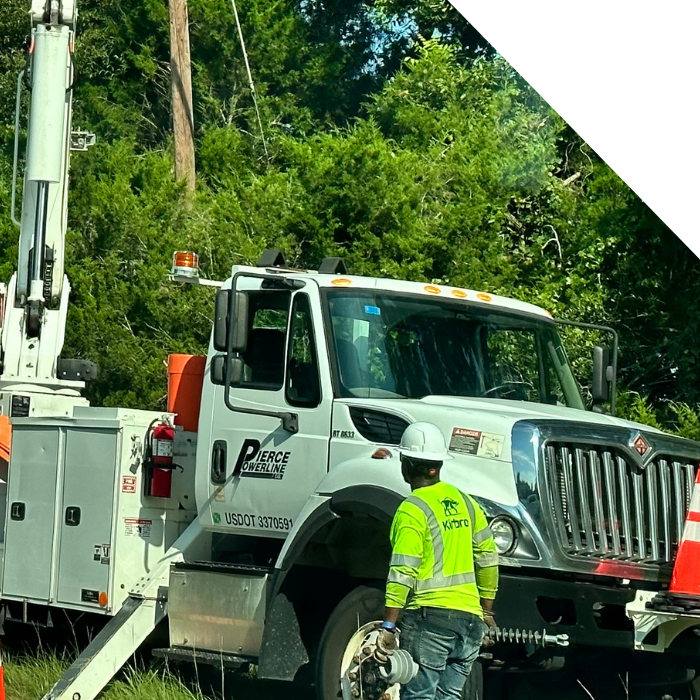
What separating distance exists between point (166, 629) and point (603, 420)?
3463 millimetres

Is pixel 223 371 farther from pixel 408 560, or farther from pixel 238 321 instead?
pixel 408 560

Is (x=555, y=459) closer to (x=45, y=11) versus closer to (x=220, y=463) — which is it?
(x=220, y=463)

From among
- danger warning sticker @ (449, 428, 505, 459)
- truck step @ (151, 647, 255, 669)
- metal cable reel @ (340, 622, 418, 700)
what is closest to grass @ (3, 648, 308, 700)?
truck step @ (151, 647, 255, 669)

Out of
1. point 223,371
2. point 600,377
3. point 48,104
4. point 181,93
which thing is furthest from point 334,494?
point 181,93

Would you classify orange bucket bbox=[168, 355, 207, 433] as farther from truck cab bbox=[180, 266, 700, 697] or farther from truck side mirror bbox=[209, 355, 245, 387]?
truck side mirror bbox=[209, 355, 245, 387]

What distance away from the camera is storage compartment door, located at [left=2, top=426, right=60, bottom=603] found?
927cm

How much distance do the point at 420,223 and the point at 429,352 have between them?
10431 millimetres

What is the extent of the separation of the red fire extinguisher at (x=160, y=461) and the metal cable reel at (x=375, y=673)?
2.74 m

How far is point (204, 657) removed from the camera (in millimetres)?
7809

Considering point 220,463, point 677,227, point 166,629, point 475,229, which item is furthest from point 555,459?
point 475,229

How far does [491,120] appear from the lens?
20.2m

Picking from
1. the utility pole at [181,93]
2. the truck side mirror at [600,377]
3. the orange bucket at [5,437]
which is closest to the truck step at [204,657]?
the truck side mirror at [600,377]

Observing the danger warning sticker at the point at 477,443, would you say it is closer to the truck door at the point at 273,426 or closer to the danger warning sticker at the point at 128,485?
the truck door at the point at 273,426

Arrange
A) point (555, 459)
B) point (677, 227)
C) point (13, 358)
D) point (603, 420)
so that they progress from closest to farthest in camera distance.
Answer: point (677, 227) < point (555, 459) < point (603, 420) < point (13, 358)
